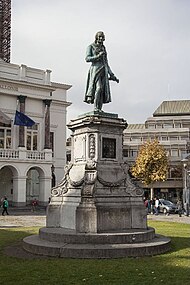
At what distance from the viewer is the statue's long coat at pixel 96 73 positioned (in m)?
14.0

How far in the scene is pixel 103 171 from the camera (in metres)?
13.0

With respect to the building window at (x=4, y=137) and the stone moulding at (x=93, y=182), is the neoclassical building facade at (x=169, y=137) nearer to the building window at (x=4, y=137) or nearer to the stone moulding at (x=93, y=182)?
the building window at (x=4, y=137)

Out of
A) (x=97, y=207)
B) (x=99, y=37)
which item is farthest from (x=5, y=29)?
(x=97, y=207)

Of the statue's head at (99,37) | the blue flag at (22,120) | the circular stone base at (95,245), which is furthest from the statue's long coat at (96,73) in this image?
the blue flag at (22,120)

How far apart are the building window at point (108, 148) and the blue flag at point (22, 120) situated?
88.8 feet

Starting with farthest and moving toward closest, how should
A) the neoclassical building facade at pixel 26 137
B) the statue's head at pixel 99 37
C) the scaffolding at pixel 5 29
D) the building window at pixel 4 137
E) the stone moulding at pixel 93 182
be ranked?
the scaffolding at pixel 5 29 → the building window at pixel 4 137 → the neoclassical building facade at pixel 26 137 → the statue's head at pixel 99 37 → the stone moulding at pixel 93 182

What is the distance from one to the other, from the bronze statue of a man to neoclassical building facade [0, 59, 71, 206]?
27216 mm

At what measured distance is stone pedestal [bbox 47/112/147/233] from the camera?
39.2 ft

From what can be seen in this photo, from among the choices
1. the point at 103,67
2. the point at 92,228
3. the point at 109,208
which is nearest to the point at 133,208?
the point at 109,208

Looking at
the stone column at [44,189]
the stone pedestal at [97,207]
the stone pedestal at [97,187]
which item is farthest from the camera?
the stone column at [44,189]

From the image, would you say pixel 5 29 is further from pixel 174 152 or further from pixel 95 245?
pixel 95 245

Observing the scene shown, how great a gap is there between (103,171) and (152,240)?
2.64 m

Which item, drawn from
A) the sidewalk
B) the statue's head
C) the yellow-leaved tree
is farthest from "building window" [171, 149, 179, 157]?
the statue's head

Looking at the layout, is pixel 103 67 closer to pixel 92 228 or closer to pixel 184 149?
pixel 92 228
